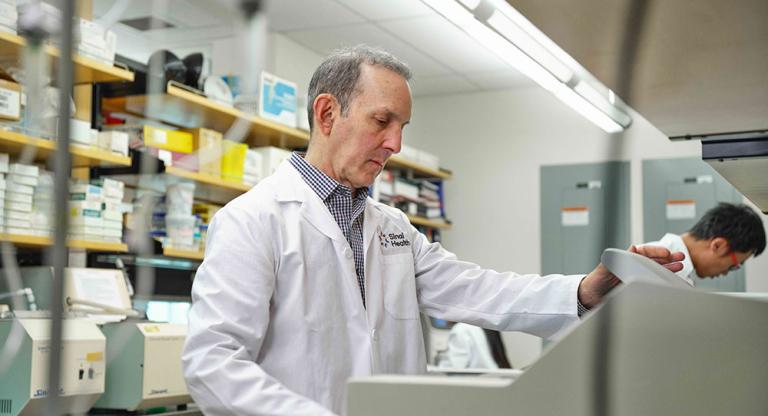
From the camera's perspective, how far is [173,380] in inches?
118

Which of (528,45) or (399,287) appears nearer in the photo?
(399,287)

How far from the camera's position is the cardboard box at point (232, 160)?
13.4 feet

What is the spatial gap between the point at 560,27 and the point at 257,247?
544mm

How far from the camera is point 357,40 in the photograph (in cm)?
516

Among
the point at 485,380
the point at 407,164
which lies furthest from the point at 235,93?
the point at 485,380

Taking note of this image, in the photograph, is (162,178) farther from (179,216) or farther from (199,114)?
(199,114)

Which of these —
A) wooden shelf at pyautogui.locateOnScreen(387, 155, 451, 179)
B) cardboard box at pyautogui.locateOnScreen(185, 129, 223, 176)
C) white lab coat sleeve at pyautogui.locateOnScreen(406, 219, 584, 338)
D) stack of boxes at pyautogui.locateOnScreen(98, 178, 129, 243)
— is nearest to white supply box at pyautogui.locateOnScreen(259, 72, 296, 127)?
cardboard box at pyautogui.locateOnScreen(185, 129, 223, 176)

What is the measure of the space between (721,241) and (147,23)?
10.5 ft

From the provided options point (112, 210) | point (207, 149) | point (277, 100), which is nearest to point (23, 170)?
point (112, 210)

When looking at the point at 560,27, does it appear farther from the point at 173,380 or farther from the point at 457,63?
the point at 457,63

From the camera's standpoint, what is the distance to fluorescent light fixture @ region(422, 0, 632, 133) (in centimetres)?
260

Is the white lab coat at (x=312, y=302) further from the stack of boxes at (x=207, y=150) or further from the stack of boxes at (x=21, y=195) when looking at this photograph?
the stack of boxes at (x=207, y=150)

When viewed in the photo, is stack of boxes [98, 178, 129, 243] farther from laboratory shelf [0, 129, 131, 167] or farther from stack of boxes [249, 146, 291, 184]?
stack of boxes [249, 146, 291, 184]

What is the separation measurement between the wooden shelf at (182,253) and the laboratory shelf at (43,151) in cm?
44
